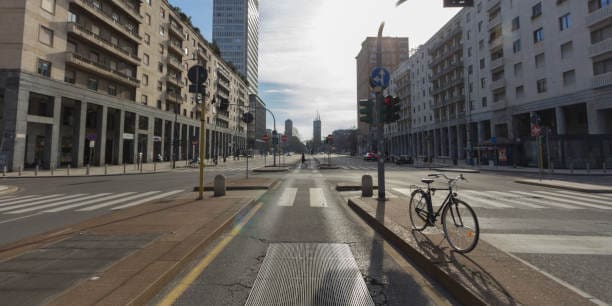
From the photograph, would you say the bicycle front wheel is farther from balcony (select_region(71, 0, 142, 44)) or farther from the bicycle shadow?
balcony (select_region(71, 0, 142, 44))

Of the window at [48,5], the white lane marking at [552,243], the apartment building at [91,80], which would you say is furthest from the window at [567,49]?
the window at [48,5]

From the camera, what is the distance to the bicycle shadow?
2.63m

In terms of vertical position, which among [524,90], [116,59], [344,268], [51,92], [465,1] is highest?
[116,59]

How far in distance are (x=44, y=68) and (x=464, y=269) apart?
1368 inches

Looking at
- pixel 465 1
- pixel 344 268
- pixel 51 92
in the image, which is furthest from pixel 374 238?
pixel 51 92

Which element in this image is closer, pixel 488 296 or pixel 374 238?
pixel 488 296

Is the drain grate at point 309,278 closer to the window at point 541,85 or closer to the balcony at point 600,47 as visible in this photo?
the balcony at point 600,47

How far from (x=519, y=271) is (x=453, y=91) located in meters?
55.0

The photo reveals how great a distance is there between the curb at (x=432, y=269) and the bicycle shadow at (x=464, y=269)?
0.07m

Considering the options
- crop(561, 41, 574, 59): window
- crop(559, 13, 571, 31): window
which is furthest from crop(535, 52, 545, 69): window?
crop(559, 13, 571, 31): window

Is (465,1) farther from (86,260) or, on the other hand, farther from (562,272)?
(86,260)

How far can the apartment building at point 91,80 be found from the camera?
2253 centimetres

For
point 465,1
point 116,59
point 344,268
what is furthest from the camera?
point 116,59

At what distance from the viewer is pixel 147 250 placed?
396 centimetres
